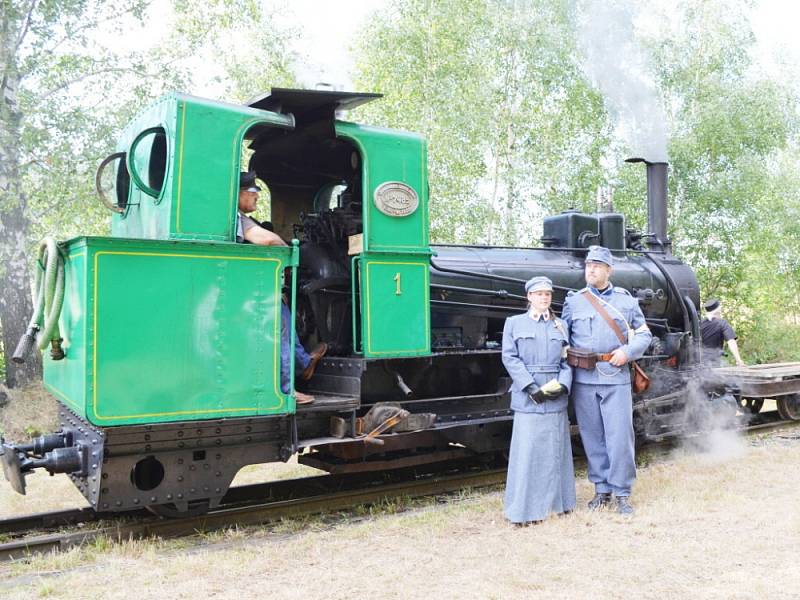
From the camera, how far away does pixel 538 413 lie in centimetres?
505

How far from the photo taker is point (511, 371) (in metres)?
5.10

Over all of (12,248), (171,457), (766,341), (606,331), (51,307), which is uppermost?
(12,248)

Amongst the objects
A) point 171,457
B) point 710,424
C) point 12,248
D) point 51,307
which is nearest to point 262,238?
point 51,307

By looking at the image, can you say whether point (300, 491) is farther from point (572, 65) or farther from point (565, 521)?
point (572, 65)

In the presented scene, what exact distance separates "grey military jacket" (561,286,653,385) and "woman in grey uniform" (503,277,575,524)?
22 centimetres

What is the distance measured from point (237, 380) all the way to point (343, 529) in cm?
129

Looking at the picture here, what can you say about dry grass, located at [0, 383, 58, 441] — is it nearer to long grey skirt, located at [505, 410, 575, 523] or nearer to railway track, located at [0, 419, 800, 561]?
railway track, located at [0, 419, 800, 561]

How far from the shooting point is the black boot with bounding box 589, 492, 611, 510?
5.32 metres

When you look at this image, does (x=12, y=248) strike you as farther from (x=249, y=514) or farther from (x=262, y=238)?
(x=262, y=238)

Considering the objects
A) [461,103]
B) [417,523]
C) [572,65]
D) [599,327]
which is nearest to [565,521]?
[417,523]

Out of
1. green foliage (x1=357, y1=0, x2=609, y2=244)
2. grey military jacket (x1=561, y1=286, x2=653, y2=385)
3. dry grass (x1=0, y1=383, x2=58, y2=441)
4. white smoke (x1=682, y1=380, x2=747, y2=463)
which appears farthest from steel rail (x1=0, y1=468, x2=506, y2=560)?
green foliage (x1=357, y1=0, x2=609, y2=244)

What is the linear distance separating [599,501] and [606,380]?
904 mm

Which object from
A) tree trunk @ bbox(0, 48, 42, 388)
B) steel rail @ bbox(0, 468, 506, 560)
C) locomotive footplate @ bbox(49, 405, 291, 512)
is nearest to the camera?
locomotive footplate @ bbox(49, 405, 291, 512)

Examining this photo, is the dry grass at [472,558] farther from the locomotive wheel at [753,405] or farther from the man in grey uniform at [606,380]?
the locomotive wheel at [753,405]
